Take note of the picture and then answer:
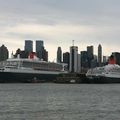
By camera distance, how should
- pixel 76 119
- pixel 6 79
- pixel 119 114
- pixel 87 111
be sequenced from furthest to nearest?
1. pixel 6 79
2. pixel 87 111
3. pixel 119 114
4. pixel 76 119

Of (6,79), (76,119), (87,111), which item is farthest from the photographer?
(6,79)

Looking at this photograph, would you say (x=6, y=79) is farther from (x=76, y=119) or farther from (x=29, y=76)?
(x=76, y=119)

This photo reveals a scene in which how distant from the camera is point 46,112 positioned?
207 ft

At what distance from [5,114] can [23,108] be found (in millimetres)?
8741

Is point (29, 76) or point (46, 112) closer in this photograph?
point (46, 112)

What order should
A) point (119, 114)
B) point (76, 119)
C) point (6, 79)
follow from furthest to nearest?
1. point (6, 79)
2. point (119, 114)
3. point (76, 119)

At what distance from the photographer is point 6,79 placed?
633ft

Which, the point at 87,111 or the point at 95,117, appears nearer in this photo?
the point at 95,117

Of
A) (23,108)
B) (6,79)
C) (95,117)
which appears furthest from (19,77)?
(95,117)

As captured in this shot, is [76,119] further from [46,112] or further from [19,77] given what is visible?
[19,77]

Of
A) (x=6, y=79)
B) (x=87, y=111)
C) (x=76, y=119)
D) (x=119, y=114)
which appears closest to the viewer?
(x=76, y=119)

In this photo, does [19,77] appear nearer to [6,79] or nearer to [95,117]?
[6,79]

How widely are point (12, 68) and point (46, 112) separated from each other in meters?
138

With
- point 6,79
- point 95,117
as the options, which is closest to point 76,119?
point 95,117
